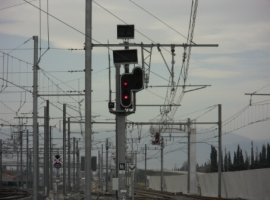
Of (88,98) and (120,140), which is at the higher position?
(88,98)

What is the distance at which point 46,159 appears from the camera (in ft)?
149

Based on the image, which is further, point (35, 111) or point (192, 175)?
point (192, 175)

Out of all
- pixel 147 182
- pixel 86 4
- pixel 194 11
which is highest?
pixel 86 4

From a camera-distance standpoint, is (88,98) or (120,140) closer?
(120,140)

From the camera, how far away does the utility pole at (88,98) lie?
23609mm

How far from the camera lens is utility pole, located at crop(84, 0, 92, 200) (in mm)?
23609

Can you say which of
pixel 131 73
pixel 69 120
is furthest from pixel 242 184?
pixel 131 73

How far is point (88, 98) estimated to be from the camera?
24047mm

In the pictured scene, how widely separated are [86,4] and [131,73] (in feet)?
13.9

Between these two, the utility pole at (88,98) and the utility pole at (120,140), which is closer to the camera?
the utility pole at (120,140)

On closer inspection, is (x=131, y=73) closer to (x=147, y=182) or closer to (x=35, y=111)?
(x=35, y=111)

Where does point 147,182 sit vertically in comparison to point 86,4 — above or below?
below

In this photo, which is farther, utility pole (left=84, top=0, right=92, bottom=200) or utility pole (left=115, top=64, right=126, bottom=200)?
utility pole (left=84, top=0, right=92, bottom=200)

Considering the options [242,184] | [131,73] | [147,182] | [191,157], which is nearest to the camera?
[131,73]
